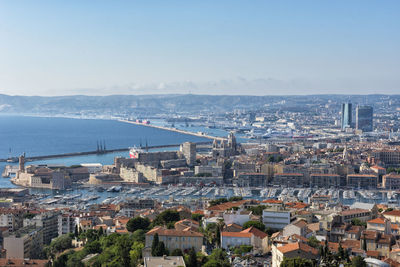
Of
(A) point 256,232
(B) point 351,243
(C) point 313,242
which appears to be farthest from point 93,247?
(B) point 351,243

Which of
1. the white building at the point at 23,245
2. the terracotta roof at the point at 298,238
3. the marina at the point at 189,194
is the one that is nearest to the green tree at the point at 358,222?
the terracotta roof at the point at 298,238

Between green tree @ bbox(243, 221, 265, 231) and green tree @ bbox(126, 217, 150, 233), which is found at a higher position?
green tree @ bbox(243, 221, 265, 231)

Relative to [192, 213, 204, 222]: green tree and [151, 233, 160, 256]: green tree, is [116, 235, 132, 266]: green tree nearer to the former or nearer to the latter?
[151, 233, 160, 256]: green tree

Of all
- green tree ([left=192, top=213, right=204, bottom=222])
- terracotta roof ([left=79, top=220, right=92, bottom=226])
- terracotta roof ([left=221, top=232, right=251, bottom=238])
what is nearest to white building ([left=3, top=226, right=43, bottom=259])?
terracotta roof ([left=79, top=220, right=92, bottom=226])

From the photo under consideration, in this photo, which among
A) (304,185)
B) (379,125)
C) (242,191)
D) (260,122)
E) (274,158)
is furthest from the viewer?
(260,122)

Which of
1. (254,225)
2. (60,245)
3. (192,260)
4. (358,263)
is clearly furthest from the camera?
(60,245)

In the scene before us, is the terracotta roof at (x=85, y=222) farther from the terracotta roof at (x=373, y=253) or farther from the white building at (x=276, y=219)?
the terracotta roof at (x=373, y=253)

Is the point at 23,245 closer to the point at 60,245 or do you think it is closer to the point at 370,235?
the point at 60,245

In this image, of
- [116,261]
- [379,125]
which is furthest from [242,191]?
[379,125]

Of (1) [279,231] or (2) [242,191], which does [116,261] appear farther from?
(2) [242,191]
